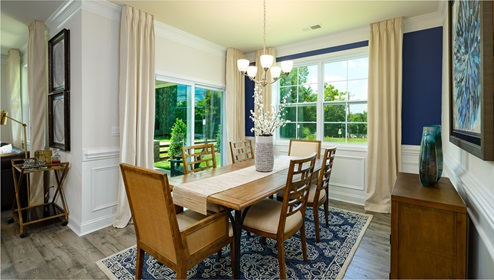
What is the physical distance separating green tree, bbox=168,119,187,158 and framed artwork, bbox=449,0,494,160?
11.7ft

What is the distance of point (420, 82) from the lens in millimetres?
3393

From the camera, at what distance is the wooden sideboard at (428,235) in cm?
129

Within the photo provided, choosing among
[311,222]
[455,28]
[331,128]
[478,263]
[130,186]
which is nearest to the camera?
[478,263]

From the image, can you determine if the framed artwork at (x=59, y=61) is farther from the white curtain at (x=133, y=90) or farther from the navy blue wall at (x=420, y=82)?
the navy blue wall at (x=420, y=82)

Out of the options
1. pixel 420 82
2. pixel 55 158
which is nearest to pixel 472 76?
pixel 420 82

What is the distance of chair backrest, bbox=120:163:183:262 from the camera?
4.52 ft

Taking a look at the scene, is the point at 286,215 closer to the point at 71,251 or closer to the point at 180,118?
the point at 71,251

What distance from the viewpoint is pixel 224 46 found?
465 cm

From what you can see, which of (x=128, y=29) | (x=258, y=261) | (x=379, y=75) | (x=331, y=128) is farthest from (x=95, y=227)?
(x=379, y=75)

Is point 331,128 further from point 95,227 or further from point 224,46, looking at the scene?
point 95,227

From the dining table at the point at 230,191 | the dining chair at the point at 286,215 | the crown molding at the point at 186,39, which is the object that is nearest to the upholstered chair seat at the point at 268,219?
the dining chair at the point at 286,215

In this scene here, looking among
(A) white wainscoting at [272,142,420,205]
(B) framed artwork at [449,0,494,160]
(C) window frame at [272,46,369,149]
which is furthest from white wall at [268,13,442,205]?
(B) framed artwork at [449,0,494,160]

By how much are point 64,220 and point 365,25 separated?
5099 mm

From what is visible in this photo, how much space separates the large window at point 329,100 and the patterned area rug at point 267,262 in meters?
1.88
